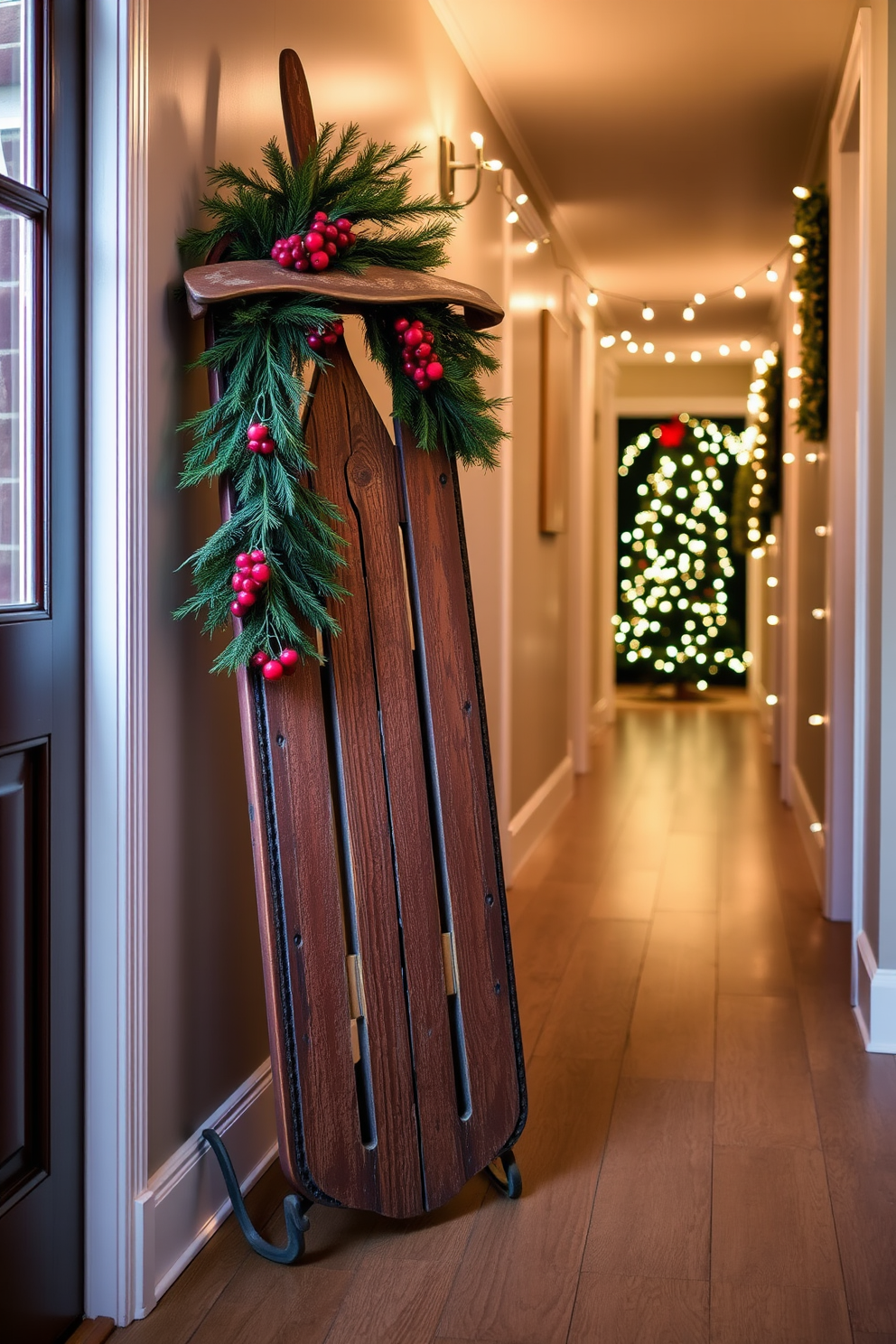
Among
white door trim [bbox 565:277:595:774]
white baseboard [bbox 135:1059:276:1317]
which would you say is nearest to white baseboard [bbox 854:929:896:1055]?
white baseboard [bbox 135:1059:276:1317]

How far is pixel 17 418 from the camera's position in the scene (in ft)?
5.38

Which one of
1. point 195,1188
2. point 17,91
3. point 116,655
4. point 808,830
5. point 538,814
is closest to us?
point 17,91

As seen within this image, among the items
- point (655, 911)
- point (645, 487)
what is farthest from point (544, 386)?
point (645, 487)

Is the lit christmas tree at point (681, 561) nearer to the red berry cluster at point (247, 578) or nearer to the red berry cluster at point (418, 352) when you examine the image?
the red berry cluster at point (418, 352)

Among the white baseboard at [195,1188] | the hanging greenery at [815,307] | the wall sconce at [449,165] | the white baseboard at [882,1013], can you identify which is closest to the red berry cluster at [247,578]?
the white baseboard at [195,1188]

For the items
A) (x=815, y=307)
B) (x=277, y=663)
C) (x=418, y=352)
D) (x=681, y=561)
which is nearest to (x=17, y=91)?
(x=418, y=352)

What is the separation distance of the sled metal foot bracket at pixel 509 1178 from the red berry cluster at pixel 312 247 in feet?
4.92

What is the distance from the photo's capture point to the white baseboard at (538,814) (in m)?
4.69

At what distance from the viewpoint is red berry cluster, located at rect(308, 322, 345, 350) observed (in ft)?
6.20

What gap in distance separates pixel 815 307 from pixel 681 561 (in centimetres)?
595

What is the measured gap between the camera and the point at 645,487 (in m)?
10.3

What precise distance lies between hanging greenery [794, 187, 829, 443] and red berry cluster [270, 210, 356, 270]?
2800 millimetres

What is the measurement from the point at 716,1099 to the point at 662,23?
9.41 ft

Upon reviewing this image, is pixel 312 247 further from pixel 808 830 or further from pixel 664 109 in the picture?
pixel 808 830
